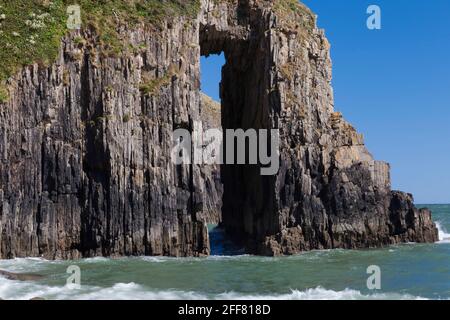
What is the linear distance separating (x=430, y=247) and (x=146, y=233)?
24.0 meters

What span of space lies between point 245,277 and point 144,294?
826cm

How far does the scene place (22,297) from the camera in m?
24.0

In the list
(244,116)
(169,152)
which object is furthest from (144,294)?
(244,116)

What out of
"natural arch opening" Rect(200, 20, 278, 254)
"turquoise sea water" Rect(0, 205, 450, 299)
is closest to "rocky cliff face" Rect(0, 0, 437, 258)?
"natural arch opening" Rect(200, 20, 278, 254)

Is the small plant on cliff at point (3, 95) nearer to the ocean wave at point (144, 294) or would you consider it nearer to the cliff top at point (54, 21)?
the cliff top at point (54, 21)

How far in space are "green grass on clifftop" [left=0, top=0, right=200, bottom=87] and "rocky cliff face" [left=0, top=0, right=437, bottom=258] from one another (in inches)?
31.8

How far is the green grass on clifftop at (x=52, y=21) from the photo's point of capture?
42062 millimetres

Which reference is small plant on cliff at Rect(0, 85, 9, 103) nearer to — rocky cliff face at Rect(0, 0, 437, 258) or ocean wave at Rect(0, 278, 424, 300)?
rocky cliff face at Rect(0, 0, 437, 258)

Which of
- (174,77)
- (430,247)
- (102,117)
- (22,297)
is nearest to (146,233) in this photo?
(102,117)

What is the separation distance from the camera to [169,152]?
43.9 m

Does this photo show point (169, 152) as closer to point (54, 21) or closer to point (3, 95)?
point (3, 95)

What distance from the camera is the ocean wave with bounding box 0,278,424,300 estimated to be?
24781mm

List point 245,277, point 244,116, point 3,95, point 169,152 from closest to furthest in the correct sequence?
point 245,277
point 3,95
point 169,152
point 244,116

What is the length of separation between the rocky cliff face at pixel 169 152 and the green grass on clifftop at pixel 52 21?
2.65ft
